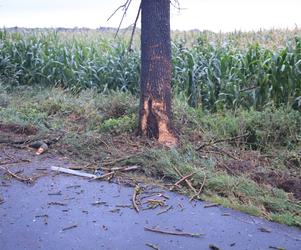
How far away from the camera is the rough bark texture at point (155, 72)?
20.0ft

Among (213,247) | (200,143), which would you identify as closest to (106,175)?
(200,143)

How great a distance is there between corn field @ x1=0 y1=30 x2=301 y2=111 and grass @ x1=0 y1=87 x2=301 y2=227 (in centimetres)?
62

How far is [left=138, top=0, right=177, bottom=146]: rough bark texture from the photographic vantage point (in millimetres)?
6109

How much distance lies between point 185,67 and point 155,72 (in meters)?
3.01

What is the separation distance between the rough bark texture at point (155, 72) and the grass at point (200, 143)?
Result: 0.28m

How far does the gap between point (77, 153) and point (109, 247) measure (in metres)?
2.44

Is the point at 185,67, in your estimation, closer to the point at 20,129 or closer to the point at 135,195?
the point at 20,129

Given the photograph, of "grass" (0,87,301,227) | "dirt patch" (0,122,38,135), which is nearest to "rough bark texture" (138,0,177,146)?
"grass" (0,87,301,227)

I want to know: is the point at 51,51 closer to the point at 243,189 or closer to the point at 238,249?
the point at 243,189

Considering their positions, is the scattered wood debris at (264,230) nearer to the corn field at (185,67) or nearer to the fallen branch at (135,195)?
→ the fallen branch at (135,195)

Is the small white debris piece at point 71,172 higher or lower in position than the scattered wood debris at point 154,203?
higher

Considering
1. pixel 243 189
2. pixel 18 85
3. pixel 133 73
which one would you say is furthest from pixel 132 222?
pixel 18 85

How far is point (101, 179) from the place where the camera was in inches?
193

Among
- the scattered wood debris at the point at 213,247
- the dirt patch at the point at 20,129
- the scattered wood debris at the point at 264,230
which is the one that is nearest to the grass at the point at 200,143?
the dirt patch at the point at 20,129
